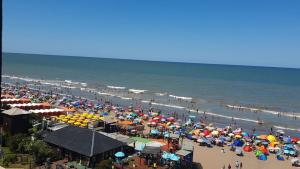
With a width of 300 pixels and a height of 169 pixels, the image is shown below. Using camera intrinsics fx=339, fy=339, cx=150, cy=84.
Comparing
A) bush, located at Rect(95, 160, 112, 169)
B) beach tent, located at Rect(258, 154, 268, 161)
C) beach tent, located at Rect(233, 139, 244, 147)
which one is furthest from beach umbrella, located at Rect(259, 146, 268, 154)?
bush, located at Rect(95, 160, 112, 169)

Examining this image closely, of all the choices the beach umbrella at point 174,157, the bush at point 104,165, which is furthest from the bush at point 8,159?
the beach umbrella at point 174,157

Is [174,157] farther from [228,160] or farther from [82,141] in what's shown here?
[228,160]

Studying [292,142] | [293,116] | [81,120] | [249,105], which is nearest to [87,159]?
[81,120]

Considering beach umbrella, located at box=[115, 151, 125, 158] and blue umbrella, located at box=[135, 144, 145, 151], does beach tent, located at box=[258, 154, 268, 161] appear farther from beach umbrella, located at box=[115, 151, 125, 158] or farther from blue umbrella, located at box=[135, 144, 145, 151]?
beach umbrella, located at box=[115, 151, 125, 158]

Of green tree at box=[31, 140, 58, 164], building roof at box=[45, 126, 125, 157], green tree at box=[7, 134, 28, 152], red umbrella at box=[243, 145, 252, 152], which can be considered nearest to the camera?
green tree at box=[31, 140, 58, 164]

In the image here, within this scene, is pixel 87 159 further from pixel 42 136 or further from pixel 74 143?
pixel 42 136

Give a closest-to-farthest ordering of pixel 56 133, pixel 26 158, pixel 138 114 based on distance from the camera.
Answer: pixel 26 158
pixel 56 133
pixel 138 114

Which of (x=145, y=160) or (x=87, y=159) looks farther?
(x=145, y=160)
